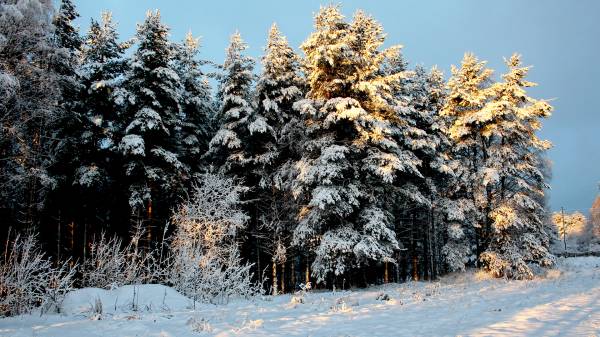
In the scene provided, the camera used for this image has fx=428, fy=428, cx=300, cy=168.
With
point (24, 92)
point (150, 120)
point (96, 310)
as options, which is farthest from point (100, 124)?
point (96, 310)

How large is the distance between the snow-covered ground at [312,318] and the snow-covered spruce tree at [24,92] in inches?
318

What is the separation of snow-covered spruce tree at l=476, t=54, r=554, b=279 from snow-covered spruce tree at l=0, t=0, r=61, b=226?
21.3 metres

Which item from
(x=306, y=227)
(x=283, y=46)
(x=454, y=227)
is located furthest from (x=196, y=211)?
(x=454, y=227)

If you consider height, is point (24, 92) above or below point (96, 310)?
above

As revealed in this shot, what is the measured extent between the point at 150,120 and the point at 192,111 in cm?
589

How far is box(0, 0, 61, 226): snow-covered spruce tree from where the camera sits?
1462 centimetres

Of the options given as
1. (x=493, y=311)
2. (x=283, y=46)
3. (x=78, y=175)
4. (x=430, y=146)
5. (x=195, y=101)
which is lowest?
(x=493, y=311)

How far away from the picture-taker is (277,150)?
23812 millimetres

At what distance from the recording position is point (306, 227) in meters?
19.6

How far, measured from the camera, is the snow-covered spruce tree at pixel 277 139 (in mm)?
22938

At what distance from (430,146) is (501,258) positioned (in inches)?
277

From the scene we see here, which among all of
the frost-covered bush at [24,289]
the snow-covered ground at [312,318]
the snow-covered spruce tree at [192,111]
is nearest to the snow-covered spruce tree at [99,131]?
the snow-covered spruce tree at [192,111]

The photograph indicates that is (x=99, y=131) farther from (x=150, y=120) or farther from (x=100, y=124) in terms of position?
(x=150, y=120)

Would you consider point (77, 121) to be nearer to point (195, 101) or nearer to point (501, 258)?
point (195, 101)
